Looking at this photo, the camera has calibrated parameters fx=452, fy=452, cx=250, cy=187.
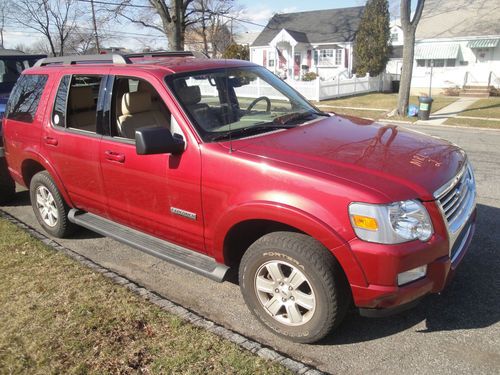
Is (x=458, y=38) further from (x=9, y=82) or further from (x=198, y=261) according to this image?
(x=198, y=261)

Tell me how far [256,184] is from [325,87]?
2012 cm

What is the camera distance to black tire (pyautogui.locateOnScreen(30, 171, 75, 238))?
4.82 m

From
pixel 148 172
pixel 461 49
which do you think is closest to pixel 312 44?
pixel 461 49

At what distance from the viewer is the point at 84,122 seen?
4.54 metres

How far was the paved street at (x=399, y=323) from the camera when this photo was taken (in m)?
2.88

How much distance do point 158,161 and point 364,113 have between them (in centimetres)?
1506

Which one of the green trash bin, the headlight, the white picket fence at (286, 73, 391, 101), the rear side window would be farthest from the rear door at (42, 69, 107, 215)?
the white picket fence at (286, 73, 391, 101)

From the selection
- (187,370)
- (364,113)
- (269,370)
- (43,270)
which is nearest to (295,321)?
(269,370)

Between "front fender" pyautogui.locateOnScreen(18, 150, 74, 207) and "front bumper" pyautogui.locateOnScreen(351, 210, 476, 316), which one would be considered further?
"front fender" pyautogui.locateOnScreen(18, 150, 74, 207)

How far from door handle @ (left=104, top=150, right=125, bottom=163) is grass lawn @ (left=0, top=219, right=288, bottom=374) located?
1088 mm

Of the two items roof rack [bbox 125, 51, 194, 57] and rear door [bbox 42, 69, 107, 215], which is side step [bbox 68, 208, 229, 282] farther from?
roof rack [bbox 125, 51, 194, 57]

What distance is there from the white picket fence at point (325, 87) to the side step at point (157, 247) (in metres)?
1.54

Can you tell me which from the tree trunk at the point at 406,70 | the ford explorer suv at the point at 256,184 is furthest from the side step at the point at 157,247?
the tree trunk at the point at 406,70

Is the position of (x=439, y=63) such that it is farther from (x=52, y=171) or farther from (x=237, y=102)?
(x=52, y=171)
